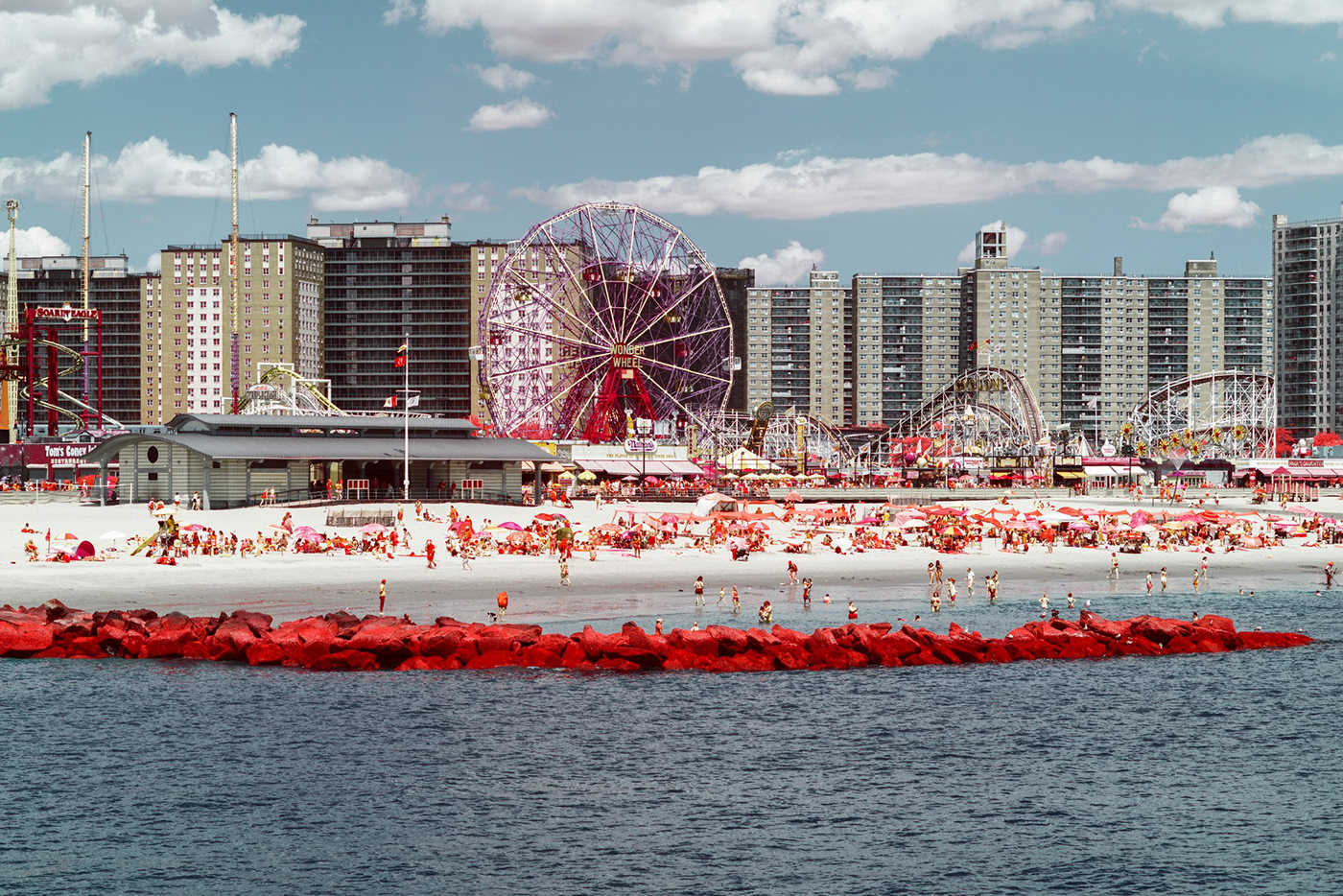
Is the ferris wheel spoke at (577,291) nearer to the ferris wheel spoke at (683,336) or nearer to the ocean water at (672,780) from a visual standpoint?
the ferris wheel spoke at (683,336)

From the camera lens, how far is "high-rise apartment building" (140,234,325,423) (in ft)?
625

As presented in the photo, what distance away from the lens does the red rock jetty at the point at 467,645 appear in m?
35.3

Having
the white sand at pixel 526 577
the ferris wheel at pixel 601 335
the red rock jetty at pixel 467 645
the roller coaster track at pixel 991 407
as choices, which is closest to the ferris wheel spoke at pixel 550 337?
the ferris wheel at pixel 601 335

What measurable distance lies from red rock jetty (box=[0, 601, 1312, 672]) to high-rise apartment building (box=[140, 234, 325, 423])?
512ft

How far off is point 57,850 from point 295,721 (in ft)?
26.4

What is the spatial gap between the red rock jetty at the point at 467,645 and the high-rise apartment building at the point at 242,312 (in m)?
156

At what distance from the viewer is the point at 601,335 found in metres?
112

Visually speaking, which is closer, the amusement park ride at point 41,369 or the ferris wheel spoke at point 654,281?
the ferris wheel spoke at point 654,281

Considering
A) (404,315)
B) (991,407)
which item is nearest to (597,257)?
(991,407)

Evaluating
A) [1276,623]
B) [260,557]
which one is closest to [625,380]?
[260,557]

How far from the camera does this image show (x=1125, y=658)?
38281 millimetres

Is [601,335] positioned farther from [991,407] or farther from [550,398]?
[991,407]

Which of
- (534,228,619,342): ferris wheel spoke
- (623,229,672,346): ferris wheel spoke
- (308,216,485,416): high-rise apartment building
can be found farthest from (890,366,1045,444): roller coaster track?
(308,216,485,416): high-rise apartment building

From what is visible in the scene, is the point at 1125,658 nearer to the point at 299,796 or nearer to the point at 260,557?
the point at 299,796
